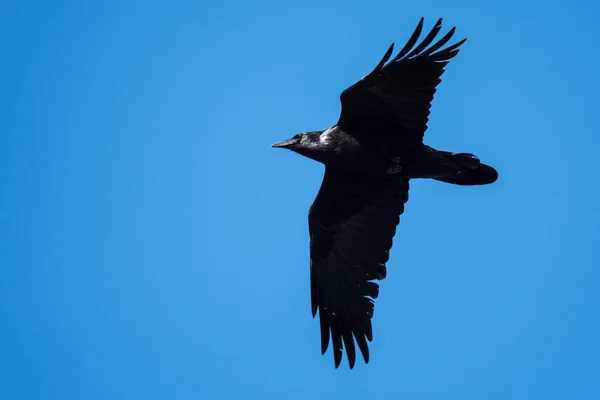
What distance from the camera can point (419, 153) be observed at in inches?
375

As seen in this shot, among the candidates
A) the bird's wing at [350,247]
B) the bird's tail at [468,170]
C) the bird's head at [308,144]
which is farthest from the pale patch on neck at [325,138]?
the bird's tail at [468,170]

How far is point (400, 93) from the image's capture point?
9.19 meters

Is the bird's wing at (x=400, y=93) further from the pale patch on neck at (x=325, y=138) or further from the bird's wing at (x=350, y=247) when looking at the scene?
the bird's wing at (x=350, y=247)

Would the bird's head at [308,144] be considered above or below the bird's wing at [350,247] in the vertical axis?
above

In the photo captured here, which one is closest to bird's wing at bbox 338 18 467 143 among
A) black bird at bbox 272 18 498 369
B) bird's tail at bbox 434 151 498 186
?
black bird at bbox 272 18 498 369

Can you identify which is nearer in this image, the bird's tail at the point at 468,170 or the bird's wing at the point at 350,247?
the bird's tail at the point at 468,170

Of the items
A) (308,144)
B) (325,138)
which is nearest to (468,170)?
(325,138)

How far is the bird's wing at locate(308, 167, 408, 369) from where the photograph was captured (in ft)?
32.9

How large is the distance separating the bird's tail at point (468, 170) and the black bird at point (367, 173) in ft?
0.04

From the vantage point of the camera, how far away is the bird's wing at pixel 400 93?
8922 mm

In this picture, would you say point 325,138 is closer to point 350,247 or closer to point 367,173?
point 367,173

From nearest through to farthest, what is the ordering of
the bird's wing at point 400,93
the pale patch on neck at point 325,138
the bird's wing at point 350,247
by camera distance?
the bird's wing at point 400,93, the pale patch on neck at point 325,138, the bird's wing at point 350,247

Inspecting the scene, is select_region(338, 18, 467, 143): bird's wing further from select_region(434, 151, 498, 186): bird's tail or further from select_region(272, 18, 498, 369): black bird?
select_region(434, 151, 498, 186): bird's tail

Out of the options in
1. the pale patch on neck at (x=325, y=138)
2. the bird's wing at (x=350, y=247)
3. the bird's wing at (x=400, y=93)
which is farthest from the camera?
the bird's wing at (x=350, y=247)
